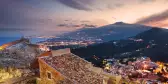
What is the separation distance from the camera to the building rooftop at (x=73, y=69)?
10.9m

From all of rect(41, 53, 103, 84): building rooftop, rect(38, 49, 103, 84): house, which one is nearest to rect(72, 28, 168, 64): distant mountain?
rect(41, 53, 103, 84): building rooftop

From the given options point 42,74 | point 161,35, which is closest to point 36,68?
point 42,74

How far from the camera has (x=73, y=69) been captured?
11594mm

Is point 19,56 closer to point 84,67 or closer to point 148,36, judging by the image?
point 84,67

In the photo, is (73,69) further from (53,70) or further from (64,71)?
(53,70)

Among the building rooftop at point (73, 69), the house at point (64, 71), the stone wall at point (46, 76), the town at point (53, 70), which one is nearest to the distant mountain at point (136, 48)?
the town at point (53, 70)

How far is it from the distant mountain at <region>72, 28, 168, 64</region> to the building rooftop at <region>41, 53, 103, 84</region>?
71443 millimetres

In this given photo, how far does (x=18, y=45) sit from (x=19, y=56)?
7.98ft

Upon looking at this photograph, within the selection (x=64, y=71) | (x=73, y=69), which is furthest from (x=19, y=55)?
(x=64, y=71)

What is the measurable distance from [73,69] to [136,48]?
11338cm

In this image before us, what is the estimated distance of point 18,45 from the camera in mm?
19703

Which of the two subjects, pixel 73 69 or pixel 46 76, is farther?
pixel 73 69

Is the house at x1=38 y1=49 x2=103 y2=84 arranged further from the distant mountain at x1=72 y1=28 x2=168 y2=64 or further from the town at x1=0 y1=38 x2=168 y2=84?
the distant mountain at x1=72 y1=28 x2=168 y2=64

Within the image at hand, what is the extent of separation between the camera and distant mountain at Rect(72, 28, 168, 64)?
93.8 metres
